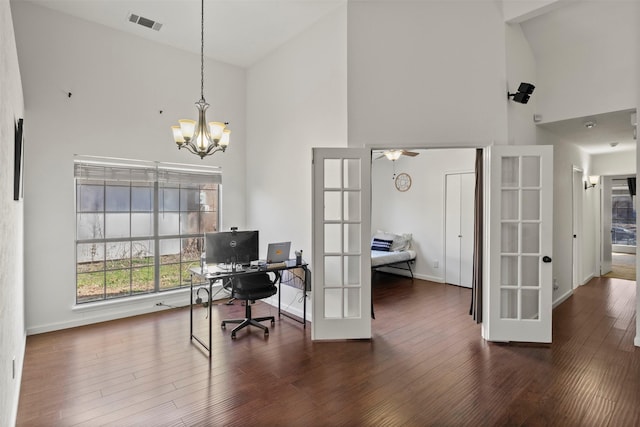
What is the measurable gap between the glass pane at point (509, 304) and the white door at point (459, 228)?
2392 millimetres

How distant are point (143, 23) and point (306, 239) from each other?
11.3ft

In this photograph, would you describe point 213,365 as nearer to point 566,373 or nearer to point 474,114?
point 566,373

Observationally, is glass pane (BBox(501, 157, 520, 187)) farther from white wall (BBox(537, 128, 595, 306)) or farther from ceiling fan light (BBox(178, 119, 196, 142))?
ceiling fan light (BBox(178, 119, 196, 142))

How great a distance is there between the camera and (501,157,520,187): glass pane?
11.7 feet

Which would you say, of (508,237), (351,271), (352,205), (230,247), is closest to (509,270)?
(508,237)

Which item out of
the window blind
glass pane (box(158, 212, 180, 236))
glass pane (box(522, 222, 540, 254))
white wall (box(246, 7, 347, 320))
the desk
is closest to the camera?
the desk

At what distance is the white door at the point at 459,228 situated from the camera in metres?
6.02

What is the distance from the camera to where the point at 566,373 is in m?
2.94

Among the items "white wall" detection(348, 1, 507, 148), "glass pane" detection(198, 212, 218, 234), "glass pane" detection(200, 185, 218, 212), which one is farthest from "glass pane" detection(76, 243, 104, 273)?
"white wall" detection(348, 1, 507, 148)

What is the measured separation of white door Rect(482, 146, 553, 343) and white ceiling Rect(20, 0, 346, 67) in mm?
2698

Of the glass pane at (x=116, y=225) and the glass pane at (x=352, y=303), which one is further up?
the glass pane at (x=116, y=225)

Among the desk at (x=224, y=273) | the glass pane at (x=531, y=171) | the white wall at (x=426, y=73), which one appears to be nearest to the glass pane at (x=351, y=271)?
the desk at (x=224, y=273)

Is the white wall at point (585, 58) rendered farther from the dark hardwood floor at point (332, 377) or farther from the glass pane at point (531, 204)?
the dark hardwood floor at point (332, 377)

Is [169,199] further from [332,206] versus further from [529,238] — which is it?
[529,238]
